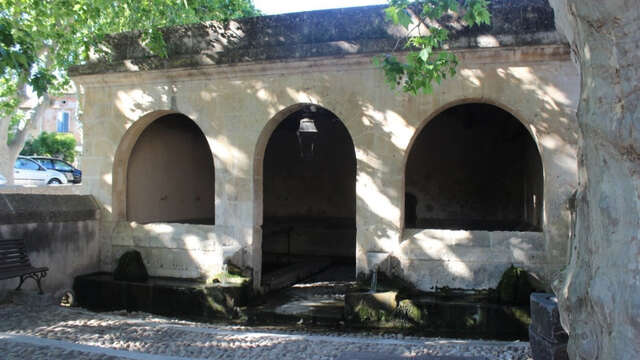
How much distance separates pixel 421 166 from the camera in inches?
419

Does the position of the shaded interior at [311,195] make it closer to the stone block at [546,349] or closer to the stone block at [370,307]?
the stone block at [370,307]

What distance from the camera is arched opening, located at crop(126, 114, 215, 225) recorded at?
8.71 meters

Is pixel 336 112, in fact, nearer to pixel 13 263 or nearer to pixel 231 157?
pixel 231 157

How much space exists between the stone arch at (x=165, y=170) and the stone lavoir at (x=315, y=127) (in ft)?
0.11

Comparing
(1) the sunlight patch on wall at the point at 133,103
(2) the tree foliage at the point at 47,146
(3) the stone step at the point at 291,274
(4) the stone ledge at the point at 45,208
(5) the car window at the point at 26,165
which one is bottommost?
(3) the stone step at the point at 291,274

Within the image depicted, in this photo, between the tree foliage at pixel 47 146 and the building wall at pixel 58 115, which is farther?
the building wall at pixel 58 115

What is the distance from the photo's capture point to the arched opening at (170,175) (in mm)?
8711

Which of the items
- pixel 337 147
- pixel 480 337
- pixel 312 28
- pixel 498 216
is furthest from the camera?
pixel 337 147

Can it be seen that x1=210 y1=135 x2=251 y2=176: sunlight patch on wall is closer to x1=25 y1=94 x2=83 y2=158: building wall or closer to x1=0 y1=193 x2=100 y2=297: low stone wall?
x1=0 y1=193 x2=100 y2=297: low stone wall

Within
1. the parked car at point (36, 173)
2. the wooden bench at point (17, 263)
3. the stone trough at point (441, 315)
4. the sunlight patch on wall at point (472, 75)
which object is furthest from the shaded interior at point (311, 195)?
the parked car at point (36, 173)

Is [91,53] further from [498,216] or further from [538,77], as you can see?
[498,216]

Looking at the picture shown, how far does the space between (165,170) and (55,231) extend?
2.48 metres

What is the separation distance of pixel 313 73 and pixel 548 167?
3.23 meters

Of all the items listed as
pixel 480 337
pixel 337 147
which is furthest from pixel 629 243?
pixel 337 147
